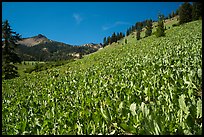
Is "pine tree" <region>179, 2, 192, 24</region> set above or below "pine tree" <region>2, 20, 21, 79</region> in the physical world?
above

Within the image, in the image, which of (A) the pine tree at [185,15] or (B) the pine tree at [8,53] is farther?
(A) the pine tree at [185,15]

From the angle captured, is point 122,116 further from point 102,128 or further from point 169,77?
point 169,77

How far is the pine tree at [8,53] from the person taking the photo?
4156 centimetres

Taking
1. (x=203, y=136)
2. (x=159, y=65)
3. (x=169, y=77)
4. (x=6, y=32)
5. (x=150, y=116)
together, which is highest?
(x=6, y=32)

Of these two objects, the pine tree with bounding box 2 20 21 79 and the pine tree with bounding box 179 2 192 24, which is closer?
the pine tree with bounding box 2 20 21 79

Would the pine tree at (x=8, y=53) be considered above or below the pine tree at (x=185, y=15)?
below

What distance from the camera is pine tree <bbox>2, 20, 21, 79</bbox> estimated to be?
41.6m

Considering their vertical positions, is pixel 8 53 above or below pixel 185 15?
below

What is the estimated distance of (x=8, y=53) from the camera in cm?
4391

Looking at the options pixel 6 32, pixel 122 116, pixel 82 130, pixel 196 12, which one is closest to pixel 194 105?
pixel 122 116

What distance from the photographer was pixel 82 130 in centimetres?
525

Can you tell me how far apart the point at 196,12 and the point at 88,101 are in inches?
2497

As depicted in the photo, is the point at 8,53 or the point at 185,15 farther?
the point at 185,15

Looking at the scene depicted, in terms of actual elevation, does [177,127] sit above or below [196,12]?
below
